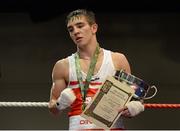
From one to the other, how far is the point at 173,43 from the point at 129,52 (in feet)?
1.43

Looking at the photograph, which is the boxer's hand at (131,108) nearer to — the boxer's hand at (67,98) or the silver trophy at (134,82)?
the silver trophy at (134,82)

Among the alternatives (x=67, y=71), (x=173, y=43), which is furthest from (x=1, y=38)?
(x=67, y=71)

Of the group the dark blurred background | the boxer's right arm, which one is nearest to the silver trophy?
the boxer's right arm

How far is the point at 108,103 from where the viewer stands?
1.65 m

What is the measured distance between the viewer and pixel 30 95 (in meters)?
4.34

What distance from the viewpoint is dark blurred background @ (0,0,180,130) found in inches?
168

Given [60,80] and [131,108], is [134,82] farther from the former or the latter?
[60,80]

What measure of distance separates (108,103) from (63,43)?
292cm

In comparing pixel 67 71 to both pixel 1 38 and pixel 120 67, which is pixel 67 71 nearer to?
pixel 120 67

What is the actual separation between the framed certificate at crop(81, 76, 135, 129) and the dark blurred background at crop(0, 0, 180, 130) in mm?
2550

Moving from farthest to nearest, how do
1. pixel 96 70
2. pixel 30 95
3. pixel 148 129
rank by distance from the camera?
pixel 30 95
pixel 148 129
pixel 96 70

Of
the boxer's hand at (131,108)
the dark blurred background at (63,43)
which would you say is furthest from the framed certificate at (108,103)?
the dark blurred background at (63,43)

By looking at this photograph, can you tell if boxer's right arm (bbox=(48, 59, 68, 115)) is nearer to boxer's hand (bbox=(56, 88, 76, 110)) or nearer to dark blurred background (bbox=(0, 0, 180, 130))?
boxer's hand (bbox=(56, 88, 76, 110))

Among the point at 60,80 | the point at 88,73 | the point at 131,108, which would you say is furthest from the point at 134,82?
the point at 60,80
